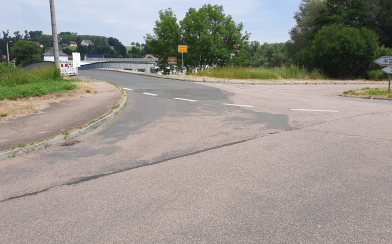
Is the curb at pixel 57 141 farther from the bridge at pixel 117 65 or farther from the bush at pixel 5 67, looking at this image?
the bridge at pixel 117 65

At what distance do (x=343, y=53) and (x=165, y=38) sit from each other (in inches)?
1319

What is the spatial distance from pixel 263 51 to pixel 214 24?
84.2 feet

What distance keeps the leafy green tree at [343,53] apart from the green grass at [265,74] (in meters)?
1.96

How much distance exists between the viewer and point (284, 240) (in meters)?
3.53

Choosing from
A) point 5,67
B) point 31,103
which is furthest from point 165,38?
point 31,103

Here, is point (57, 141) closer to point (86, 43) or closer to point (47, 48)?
point (47, 48)

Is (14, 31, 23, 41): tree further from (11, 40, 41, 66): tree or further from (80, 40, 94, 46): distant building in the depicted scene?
(11, 40, 41, 66): tree

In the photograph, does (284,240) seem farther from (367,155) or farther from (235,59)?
(235,59)

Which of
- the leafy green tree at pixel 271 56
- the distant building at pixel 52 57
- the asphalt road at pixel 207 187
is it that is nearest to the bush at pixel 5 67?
the distant building at pixel 52 57

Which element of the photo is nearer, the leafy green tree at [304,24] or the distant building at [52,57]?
the distant building at [52,57]

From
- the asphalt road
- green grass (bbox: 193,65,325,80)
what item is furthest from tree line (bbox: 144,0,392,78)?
the asphalt road

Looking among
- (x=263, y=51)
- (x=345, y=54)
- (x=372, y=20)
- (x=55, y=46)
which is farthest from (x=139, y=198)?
(x=263, y=51)

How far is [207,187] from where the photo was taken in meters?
5.03

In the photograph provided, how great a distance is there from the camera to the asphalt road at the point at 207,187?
3.78 metres
